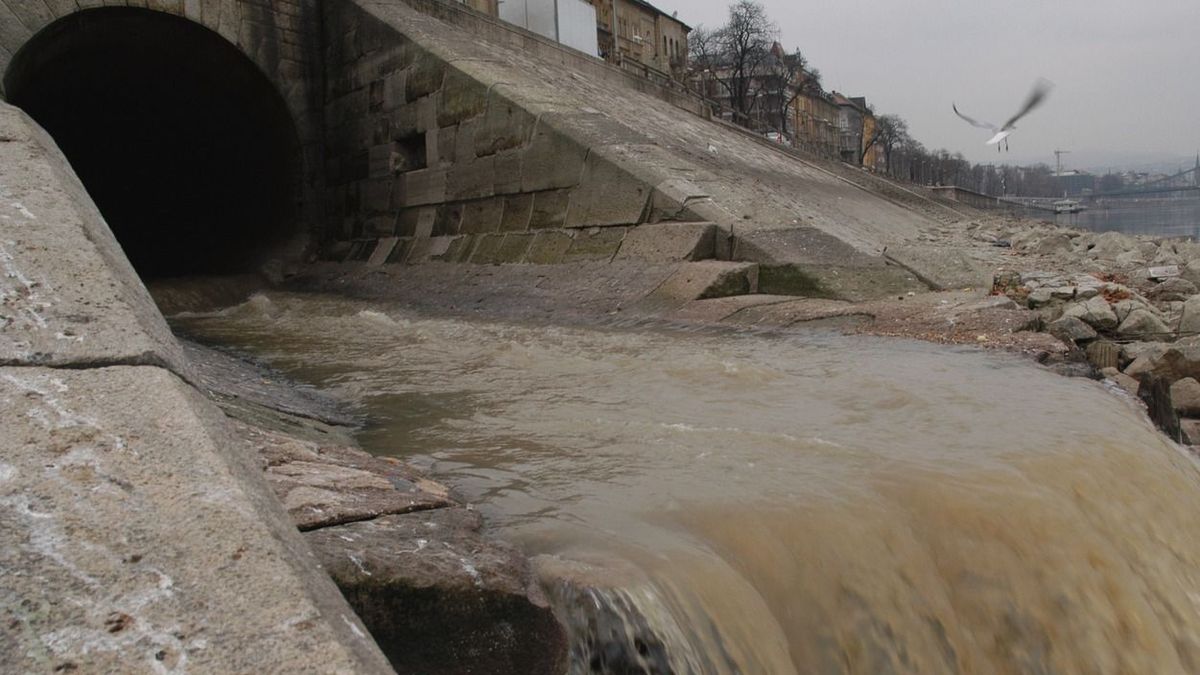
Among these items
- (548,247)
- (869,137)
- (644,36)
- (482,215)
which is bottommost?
(548,247)

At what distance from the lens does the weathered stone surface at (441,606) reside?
1690 millimetres

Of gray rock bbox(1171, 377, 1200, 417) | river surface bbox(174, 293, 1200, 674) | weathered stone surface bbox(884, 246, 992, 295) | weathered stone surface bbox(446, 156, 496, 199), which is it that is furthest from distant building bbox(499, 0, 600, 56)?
river surface bbox(174, 293, 1200, 674)

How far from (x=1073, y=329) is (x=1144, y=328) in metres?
0.53

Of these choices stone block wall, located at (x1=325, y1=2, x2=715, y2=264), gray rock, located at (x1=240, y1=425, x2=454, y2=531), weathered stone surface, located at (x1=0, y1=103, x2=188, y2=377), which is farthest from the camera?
stone block wall, located at (x1=325, y1=2, x2=715, y2=264)

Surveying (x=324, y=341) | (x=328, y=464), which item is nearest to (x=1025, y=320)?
(x=328, y=464)

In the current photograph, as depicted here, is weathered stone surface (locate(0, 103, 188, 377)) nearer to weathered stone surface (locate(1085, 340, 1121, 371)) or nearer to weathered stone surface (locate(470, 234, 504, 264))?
weathered stone surface (locate(1085, 340, 1121, 371))

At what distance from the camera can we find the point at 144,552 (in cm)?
128

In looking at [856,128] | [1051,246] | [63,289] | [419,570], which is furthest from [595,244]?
[856,128]

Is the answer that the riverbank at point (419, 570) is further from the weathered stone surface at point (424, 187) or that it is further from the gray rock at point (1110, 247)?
the gray rock at point (1110, 247)

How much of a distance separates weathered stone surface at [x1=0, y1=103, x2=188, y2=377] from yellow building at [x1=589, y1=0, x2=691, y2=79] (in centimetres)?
4097

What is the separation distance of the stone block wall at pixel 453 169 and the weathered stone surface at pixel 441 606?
4.98m

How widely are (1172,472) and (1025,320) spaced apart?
2087mm

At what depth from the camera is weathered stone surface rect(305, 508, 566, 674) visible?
66.6 inches

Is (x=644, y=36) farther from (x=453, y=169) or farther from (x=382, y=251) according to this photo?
(x=453, y=169)
